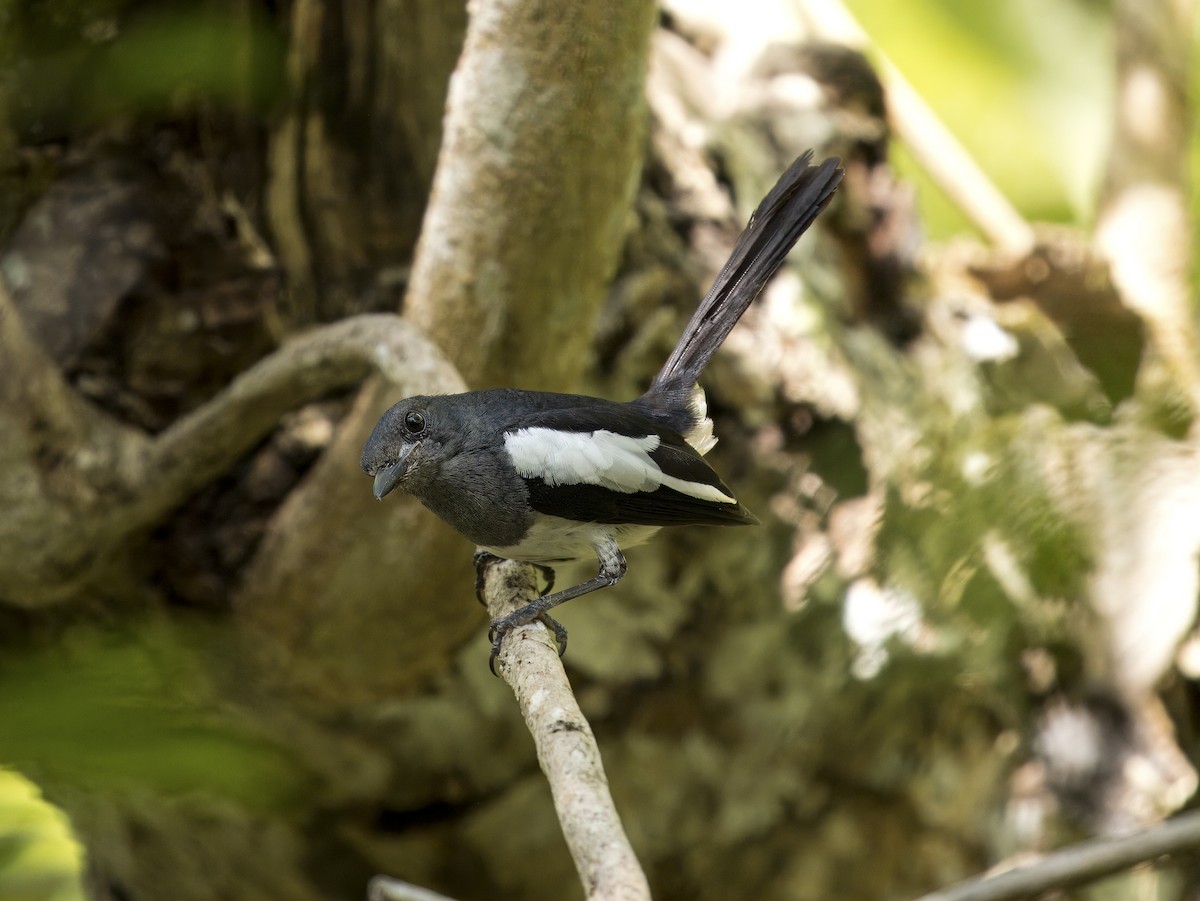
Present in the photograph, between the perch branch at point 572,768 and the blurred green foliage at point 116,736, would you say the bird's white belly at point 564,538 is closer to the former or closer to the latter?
the perch branch at point 572,768

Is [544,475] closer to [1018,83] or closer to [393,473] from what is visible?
[393,473]

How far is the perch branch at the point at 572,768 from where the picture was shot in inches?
43.3

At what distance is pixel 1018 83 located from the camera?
15.2 feet

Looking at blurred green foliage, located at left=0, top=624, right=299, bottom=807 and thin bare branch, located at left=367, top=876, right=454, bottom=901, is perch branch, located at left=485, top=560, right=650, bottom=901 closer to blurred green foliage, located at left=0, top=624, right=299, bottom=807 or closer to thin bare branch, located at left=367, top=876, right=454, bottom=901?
thin bare branch, located at left=367, top=876, right=454, bottom=901

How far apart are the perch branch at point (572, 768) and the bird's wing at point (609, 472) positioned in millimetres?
306

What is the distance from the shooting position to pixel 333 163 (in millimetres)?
3301

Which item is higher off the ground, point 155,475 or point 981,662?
point 155,475

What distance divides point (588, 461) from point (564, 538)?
185 mm

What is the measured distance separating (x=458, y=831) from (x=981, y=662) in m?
1.59

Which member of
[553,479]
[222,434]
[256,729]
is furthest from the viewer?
[256,729]

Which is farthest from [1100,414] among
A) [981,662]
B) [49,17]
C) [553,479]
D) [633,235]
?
[49,17]

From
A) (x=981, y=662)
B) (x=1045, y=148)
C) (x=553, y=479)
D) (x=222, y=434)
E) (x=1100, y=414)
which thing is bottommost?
(x=981, y=662)

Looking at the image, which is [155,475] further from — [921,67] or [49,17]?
[921,67]

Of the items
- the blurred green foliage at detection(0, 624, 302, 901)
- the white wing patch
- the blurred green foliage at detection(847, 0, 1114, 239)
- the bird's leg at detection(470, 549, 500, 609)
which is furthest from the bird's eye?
the blurred green foliage at detection(847, 0, 1114, 239)
